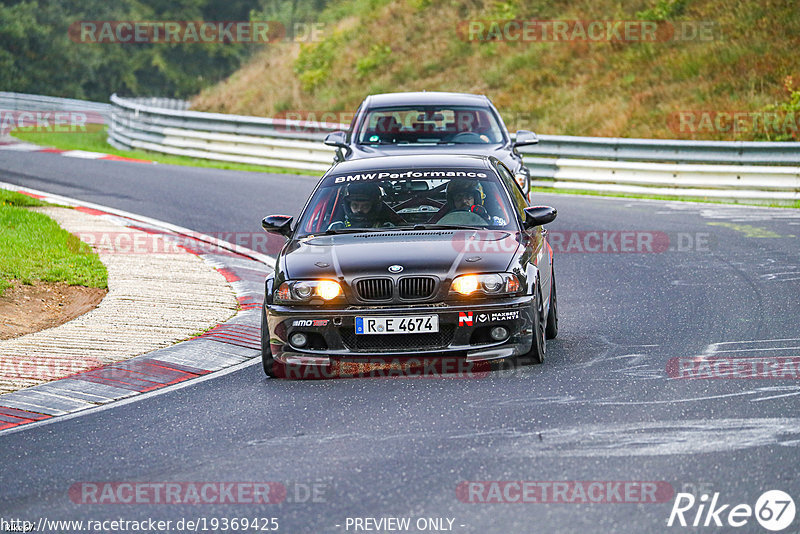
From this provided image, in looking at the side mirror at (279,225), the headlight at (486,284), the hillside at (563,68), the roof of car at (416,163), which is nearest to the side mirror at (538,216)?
the roof of car at (416,163)

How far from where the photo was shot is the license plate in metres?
8.09

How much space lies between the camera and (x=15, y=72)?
58.8m

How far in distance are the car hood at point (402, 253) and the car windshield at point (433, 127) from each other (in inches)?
245

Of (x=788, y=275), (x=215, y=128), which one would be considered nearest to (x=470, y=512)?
(x=788, y=275)

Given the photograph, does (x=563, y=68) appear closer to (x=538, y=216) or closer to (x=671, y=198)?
(x=671, y=198)

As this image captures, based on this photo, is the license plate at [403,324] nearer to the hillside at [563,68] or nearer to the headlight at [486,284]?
the headlight at [486,284]

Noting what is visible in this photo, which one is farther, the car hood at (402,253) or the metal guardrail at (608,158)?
the metal guardrail at (608,158)

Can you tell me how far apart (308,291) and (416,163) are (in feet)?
6.65

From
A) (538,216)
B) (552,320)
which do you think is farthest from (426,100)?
(552,320)

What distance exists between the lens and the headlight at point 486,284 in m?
8.23

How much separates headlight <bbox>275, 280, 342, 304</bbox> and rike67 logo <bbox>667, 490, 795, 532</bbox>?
131 inches

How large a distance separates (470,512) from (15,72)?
57527 mm

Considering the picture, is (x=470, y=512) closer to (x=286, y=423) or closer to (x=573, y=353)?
(x=286, y=423)

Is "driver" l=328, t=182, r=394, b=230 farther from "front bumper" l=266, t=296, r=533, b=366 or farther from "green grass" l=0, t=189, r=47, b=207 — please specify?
"green grass" l=0, t=189, r=47, b=207
